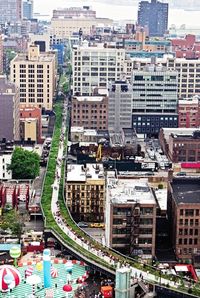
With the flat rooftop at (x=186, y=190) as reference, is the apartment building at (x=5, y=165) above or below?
below

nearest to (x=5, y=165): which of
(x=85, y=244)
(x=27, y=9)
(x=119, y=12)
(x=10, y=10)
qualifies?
(x=85, y=244)

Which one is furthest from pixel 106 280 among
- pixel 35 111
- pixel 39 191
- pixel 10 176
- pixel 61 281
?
pixel 35 111

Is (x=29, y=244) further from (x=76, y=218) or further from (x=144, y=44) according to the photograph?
(x=144, y=44)

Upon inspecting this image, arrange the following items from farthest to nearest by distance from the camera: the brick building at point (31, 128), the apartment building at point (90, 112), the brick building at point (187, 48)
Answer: the brick building at point (187, 48) → the apartment building at point (90, 112) → the brick building at point (31, 128)

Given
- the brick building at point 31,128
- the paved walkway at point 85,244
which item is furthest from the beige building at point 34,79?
the paved walkway at point 85,244

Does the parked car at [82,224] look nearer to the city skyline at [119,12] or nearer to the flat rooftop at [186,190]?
the flat rooftop at [186,190]

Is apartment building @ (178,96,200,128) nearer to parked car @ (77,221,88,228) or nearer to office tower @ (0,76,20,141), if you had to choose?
office tower @ (0,76,20,141)

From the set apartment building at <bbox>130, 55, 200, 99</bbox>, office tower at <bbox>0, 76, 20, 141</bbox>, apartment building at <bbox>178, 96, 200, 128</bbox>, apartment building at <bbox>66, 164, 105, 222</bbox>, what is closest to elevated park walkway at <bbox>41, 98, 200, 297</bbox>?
apartment building at <bbox>66, 164, 105, 222</bbox>
